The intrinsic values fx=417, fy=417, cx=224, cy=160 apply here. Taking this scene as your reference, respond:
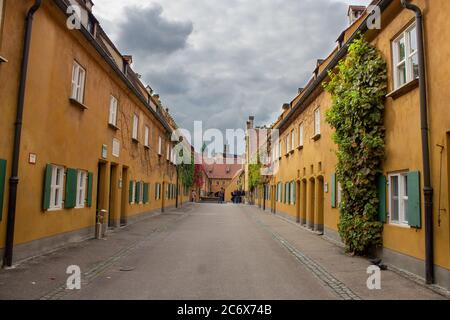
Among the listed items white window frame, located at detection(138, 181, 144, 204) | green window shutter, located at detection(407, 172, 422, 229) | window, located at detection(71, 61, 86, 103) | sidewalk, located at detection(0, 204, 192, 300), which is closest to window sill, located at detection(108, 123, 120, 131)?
window, located at detection(71, 61, 86, 103)

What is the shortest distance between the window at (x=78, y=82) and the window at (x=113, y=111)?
3.08 metres

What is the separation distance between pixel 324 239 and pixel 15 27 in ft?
37.6

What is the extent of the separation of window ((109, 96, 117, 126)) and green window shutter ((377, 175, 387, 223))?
10.2 metres

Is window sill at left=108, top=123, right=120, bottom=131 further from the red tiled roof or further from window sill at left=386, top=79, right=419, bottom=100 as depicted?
the red tiled roof

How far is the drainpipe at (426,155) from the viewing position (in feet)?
25.0

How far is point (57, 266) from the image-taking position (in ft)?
28.7

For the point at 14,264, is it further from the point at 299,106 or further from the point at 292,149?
the point at 292,149

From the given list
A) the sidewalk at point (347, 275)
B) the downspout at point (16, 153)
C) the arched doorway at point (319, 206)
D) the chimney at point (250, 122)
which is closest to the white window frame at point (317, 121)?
the arched doorway at point (319, 206)

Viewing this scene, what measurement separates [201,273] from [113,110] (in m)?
10.0

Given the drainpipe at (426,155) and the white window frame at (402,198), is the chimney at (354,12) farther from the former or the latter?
the white window frame at (402,198)

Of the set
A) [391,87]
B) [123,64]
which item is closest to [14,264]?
[391,87]

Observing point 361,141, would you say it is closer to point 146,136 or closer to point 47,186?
point 47,186

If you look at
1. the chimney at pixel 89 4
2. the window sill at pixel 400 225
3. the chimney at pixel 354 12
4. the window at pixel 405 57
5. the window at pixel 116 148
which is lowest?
the window sill at pixel 400 225

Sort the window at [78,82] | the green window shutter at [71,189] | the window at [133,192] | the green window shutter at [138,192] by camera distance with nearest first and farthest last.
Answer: the green window shutter at [71,189] < the window at [78,82] < the window at [133,192] < the green window shutter at [138,192]
